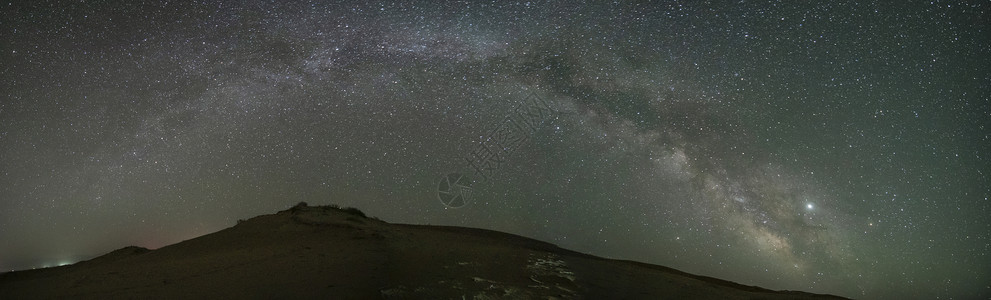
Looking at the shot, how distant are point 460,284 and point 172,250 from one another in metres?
7.26

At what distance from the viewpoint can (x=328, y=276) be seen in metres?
7.21

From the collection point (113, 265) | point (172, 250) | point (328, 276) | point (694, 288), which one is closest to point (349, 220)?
point (172, 250)

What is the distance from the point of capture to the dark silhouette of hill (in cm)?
694

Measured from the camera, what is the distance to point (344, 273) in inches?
290

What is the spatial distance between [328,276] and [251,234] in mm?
5168

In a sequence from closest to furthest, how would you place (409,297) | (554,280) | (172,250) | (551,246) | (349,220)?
(409,297) → (554,280) → (172,250) → (349,220) → (551,246)

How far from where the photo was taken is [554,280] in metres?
8.30

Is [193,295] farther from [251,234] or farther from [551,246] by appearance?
[551,246]

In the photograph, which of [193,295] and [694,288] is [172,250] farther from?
[694,288]

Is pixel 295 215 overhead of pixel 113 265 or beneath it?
overhead

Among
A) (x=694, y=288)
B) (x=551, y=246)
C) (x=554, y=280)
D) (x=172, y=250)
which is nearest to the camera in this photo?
(x=554, y=280)

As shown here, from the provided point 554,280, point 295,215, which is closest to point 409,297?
point 554,280

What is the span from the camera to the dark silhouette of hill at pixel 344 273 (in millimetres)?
6941

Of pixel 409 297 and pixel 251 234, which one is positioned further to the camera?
pixel 251 234
